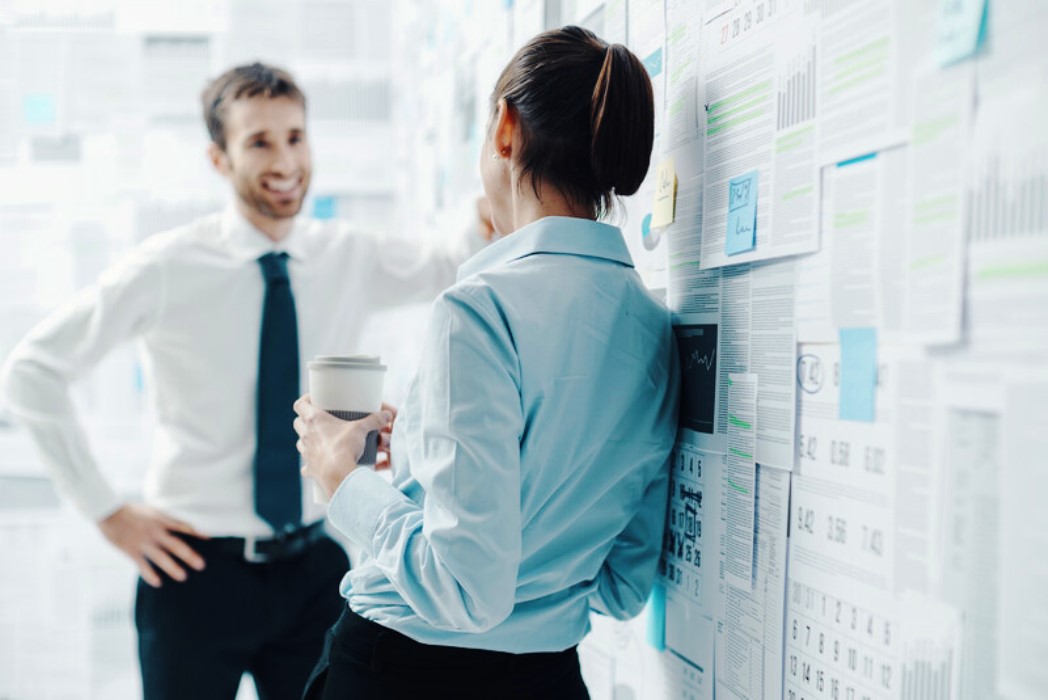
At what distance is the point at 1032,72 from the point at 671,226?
550 mm

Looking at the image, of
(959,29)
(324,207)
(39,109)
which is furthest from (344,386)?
(39,109)

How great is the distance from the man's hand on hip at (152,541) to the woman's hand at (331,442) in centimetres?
70

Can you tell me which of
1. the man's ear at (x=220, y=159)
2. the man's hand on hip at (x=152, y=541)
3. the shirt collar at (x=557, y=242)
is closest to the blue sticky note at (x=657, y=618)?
the shirt collar at (x=557, y=242)

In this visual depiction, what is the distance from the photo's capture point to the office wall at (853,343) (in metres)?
0.51

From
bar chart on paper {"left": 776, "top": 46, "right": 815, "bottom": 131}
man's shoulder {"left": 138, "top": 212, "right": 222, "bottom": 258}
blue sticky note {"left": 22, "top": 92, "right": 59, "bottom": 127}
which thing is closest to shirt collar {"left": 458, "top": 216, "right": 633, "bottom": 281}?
bar chart on paper {"left": 776, "top": 46, "right": 815, "bottom": 131}

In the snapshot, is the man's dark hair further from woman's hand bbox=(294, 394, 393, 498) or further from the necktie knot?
woman's hand bbox=(294, 394, 393, 498)

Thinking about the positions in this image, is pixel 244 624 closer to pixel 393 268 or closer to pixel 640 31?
pixel 393 268

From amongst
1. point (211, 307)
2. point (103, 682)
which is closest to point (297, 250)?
point (211, 307)

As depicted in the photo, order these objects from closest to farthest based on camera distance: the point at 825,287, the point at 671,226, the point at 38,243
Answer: the point at 825,287
the point at 671,226
the point at 38,243

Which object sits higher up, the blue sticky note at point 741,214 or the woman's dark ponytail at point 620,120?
the woman's dark ponytail at point 620,120

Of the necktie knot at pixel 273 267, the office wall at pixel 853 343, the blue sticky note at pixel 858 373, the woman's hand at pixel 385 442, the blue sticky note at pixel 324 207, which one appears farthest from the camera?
the blue sticky note at pixel 324 207

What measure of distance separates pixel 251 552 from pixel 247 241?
600 mm

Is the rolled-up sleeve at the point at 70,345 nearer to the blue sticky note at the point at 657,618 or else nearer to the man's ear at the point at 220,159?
the man's ear at the point at 220,159

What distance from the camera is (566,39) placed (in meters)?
0.89
